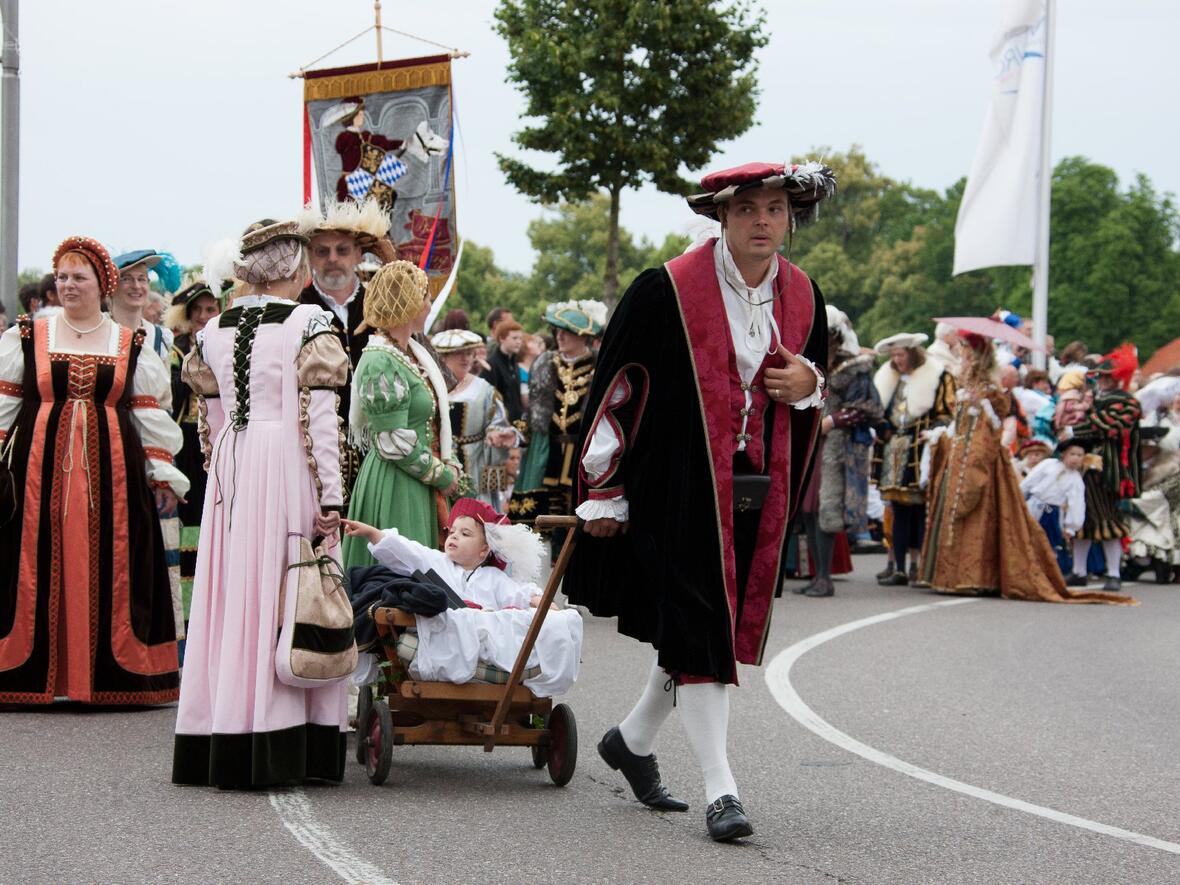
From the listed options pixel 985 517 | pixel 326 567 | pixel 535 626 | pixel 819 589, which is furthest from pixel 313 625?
pixel 985 517

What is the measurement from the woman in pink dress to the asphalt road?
0.18 meters

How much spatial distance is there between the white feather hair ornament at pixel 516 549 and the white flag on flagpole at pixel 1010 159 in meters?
17.1

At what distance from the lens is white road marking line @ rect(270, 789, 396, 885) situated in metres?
5.02

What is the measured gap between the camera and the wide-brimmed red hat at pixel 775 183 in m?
5.75

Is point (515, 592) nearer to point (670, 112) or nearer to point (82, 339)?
point (82, 339)

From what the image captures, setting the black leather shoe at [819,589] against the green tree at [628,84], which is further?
the green tree at [628,84]

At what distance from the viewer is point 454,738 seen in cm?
670

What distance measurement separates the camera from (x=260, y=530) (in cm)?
652

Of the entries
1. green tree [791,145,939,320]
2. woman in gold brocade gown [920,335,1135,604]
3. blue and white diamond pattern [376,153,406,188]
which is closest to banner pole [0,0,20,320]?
blue and white diamond pattern [376,153,406,188]

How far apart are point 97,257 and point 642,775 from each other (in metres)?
4.00

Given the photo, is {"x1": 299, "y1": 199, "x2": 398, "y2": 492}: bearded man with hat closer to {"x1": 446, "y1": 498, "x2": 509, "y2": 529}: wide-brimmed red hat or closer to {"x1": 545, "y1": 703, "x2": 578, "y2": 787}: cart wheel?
{"x1": 446, "y1": 498, "x2": 509, "y2": 529}: wide-brimmed red hat

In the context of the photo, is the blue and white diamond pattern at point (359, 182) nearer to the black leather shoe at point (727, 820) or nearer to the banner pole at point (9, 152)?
the banner pole at point (9, 152)

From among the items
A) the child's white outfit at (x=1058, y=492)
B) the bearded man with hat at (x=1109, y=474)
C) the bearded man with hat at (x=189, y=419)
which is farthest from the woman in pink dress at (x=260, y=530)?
the bearded man with hat at (x=1109, y=474)

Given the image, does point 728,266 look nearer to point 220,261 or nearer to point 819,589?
point 220,261
